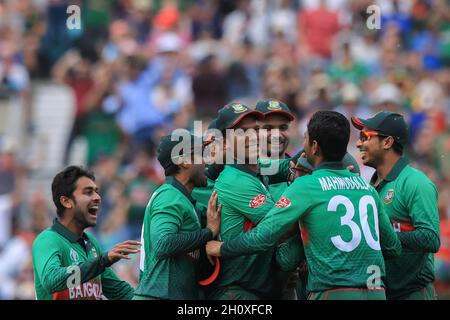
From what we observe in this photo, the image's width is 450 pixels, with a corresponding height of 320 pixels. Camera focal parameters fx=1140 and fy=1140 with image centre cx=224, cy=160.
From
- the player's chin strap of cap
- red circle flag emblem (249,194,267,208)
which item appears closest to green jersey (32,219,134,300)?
the player's chin strap of cap

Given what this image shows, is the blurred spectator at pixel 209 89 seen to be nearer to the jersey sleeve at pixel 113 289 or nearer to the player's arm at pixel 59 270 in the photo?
the jersey sleeve at pixel 113 289

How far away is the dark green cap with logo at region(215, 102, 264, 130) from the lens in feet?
26.6

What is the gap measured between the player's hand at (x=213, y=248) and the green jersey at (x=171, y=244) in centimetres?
4

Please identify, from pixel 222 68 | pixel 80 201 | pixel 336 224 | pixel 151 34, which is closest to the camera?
pixel 336 224

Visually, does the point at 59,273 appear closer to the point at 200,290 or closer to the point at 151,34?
the point at 200,290

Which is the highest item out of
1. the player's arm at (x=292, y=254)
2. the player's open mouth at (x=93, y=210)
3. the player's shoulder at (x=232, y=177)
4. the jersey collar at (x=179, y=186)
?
the player's shoulder at (x=232, y=177)

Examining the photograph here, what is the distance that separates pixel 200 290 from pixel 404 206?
1605 mm

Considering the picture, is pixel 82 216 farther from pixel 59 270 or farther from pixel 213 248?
pixel 213 248

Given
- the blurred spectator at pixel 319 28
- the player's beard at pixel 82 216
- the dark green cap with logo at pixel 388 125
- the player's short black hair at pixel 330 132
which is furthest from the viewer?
the blurred spectator at pixel 319 28

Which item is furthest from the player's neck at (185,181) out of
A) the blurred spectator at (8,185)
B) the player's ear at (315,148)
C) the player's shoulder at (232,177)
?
the blurred spectator at (8,185)

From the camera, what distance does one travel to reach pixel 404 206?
831 cm

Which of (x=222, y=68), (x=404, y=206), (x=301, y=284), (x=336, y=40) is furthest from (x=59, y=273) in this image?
(x=336, y=40)

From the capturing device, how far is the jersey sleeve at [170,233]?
782 centimetres

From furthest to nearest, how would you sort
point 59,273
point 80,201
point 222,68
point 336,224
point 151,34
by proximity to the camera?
point 151,34
point 222,68
point 80,201
point 59,273
point 336,224
